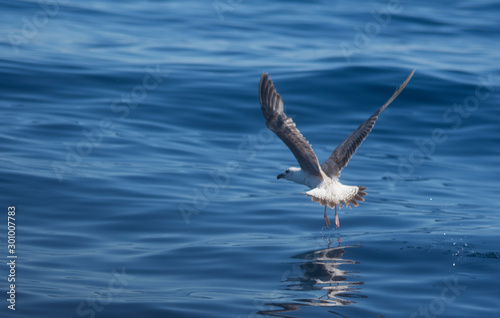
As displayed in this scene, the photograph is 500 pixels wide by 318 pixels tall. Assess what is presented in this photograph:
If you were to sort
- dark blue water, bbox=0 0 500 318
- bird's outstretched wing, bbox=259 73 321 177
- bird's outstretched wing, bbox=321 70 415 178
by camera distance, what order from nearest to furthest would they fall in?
dark blue water, bbox=0 0 500 318 < bird's outstretched wing, bbox=259 73 321 177 < bird's outstretched wing, bbox=321 70 415 178

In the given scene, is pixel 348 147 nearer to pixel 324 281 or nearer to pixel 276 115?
pixel 276 115

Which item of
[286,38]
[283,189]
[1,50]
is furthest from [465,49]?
[1,50]

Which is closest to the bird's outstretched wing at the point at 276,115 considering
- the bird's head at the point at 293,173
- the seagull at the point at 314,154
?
the seagull at the point at 314,154

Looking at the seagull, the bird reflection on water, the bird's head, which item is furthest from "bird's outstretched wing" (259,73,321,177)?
the bird reflection on water

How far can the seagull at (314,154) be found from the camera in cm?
908

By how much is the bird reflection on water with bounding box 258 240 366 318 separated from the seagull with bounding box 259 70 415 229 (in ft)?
2.35

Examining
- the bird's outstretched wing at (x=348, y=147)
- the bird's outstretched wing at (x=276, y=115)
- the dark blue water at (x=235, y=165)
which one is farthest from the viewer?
the bird's outstretched wing at (x=348, y=147)

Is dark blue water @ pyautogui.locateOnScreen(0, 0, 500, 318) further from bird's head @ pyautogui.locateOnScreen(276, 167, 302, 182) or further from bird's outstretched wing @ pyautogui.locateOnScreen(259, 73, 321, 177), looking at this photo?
bird's outstretched wing @ pyautogui.locateOnScreen(259, 73, 321, 177)

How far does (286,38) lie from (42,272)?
16573mm

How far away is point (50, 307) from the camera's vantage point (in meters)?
7.86

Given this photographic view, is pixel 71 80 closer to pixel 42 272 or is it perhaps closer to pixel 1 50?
pixel 1 50

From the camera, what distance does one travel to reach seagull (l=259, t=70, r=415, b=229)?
908 centimetres

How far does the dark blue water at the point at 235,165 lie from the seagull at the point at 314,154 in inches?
31.1

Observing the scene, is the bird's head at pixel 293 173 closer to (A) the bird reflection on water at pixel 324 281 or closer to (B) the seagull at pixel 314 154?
(B) the seagull at pixel 314 154
